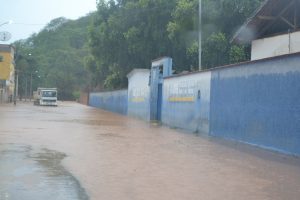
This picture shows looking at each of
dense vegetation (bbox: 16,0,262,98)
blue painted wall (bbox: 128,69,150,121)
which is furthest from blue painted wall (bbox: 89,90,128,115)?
blue painted wall (bbox: 128,69,150,121)

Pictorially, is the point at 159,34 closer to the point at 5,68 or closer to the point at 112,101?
the point at 112,101

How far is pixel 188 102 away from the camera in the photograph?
2391 centimetres

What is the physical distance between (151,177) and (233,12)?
24.5 metres

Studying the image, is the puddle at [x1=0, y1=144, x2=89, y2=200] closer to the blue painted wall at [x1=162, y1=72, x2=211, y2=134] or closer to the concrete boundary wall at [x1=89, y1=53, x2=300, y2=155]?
the concrete boundary wall at [x1=89, y1=53, x2=300, y2=155]

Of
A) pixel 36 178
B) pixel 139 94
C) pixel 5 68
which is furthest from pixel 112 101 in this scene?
pixel 36 178

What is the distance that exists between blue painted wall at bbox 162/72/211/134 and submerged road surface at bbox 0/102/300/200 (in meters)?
5.43

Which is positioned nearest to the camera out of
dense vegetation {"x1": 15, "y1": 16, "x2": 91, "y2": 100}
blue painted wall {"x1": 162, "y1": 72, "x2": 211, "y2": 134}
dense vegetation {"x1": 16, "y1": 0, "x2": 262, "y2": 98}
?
blue painted wall {"x1": 162, "y1": 72, "x2": 211, "y2": 134}

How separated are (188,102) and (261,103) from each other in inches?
339

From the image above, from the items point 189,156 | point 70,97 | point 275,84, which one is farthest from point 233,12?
point 70,97

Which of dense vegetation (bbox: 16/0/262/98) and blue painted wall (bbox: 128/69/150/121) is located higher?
dense vegetation (bbox: 16/0/262/98)

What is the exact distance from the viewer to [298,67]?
44.0 feet

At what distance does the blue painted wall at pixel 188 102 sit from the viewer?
21453mm

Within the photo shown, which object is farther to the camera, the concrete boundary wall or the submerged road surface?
the concrete boundary wall

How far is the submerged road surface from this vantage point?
786cm
